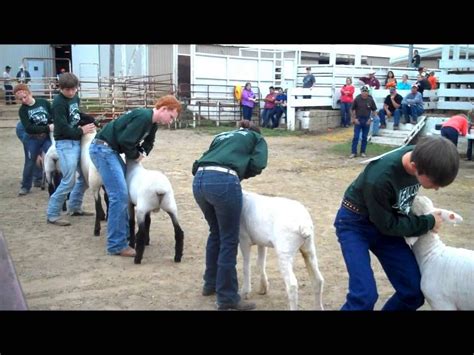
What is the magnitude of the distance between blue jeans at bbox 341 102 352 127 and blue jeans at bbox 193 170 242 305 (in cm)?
1633

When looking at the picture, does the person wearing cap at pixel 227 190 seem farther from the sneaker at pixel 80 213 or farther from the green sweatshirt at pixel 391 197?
the sneaker at pixel 80 213

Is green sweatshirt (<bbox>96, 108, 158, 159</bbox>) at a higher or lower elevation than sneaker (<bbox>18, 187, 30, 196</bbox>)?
higher

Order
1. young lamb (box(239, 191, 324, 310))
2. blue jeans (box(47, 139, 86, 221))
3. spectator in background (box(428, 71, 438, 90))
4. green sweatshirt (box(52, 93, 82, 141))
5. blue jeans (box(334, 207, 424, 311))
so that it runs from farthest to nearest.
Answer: spectator in background (box(428, 71, 438, 90)), blue jeans (box(47, 139, 86, 221)), green sweatshirt (box(52, 93, 82, 141)), young lamb (box(239, 191, 324, 310)), blue jeans (box(334, 207, 424, 311))

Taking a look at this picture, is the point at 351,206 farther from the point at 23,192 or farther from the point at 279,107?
the point at 279,107

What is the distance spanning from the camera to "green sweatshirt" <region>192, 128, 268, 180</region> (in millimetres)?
4145

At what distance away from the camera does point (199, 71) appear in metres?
23.0

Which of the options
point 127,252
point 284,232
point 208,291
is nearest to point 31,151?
point 127,252

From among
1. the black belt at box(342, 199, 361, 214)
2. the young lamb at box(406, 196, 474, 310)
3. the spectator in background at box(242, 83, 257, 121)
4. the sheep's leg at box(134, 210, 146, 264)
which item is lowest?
the sheep's leg at box(134, 210, 146, 264)

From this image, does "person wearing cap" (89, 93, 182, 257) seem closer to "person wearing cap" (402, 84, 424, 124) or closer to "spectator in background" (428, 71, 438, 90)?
"person wearing cap" (402, 84, 424, 124)

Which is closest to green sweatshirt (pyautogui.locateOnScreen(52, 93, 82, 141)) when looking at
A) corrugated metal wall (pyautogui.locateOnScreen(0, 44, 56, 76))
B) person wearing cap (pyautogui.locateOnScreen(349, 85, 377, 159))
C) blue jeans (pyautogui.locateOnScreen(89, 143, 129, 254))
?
blue jeans (pyautogui.locateOnScreen(89, 143, 129, 254))

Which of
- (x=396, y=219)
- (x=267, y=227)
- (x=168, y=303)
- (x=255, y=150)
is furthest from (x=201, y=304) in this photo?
(x=396, y=219)
